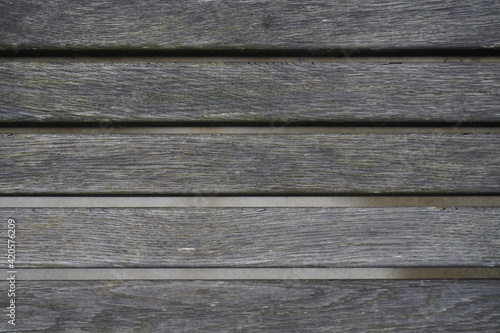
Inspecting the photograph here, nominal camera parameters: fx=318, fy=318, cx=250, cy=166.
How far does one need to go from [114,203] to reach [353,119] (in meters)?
0.44

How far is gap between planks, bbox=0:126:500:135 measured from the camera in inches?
21.8

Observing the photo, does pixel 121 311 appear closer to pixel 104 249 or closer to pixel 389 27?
pixel 104 249

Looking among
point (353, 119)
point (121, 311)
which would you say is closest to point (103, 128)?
point (121, 311)

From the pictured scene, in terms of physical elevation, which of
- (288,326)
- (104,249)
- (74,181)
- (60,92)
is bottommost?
(288,326)

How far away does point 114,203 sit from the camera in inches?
21.7

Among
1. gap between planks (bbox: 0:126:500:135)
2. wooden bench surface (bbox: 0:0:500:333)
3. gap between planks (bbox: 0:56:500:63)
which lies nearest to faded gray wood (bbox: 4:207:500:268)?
wooden bench surface (bbox: 0:0:500:333)

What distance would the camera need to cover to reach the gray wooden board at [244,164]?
54 centimetres

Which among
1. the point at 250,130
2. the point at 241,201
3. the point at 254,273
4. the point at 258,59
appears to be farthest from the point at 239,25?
the point at 254,273


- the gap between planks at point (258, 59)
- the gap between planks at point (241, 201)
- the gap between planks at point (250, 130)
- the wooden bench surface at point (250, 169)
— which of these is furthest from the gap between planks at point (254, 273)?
the gap between planks at point (258, 59)

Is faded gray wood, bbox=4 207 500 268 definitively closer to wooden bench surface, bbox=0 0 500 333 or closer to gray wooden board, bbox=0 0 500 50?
→ wooden bench surface, bbox=0 0 500 333

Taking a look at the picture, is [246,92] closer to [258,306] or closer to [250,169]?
[250,169]

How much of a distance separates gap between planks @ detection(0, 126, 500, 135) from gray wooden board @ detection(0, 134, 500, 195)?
1 cm

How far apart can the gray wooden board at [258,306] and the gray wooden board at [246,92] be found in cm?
28

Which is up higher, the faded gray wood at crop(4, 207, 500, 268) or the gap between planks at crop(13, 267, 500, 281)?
the faded gray wood at crop(4, 207, 500, 268)
